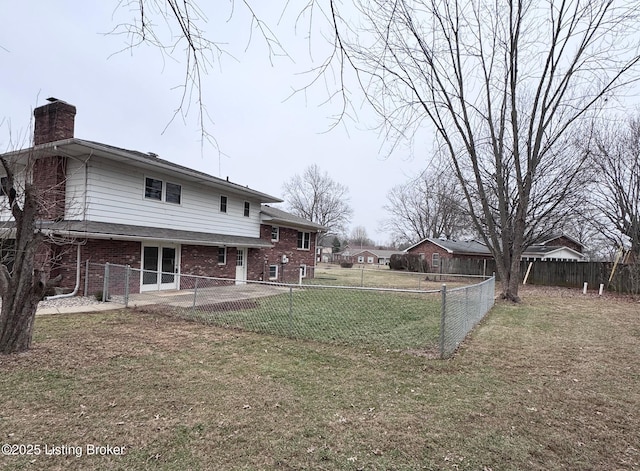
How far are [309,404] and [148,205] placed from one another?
10852mm

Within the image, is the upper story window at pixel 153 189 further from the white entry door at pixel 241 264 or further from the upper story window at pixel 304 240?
the upper story window at pixel 304 240

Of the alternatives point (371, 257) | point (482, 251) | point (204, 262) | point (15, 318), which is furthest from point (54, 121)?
point (371, 257)

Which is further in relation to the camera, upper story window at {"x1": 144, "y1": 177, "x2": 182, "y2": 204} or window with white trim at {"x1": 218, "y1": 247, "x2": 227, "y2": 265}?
window with white trim at {"x1": 218, "y1": 247, "x2": 227, "y2": 265}

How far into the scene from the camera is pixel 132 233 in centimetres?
1092

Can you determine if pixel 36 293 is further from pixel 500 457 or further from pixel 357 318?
pixel 357 318

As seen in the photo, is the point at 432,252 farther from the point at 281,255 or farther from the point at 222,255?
the point at 222,255

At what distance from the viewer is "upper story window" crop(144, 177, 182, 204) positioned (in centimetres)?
1241

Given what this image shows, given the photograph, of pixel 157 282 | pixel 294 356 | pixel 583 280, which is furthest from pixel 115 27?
Result: pixel 583 280

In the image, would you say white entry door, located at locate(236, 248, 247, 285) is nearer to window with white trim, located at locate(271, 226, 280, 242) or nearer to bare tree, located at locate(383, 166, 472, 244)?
window with white trim, located at locate(271, 226, 280, 242)

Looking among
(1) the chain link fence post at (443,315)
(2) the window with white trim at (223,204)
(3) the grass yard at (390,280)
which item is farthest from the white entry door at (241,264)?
(1) the chain link fence post at (443,315)

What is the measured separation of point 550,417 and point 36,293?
21.8 ft

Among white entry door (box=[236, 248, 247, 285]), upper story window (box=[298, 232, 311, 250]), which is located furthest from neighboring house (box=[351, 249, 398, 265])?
white entry door (box=[236, 248, 247, 285])

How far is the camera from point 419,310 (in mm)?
10633

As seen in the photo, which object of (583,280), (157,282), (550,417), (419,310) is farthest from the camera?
(583,280)
